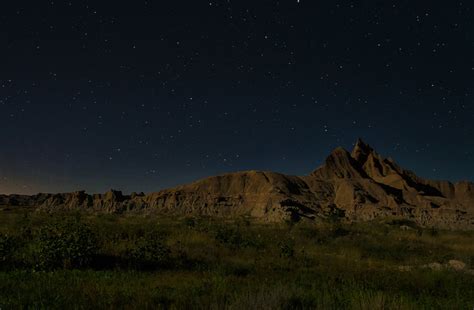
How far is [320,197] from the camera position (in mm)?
100812

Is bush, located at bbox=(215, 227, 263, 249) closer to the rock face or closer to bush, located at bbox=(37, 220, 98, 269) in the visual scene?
bush, located at bbox=(37, 220, 98, 269)

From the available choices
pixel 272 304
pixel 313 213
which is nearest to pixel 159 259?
pixel 272 304

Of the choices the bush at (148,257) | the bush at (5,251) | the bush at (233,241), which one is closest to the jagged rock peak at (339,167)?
the bush at (233,241)

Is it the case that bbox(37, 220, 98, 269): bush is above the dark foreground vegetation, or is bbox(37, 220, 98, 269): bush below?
above

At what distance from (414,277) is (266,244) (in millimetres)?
7450

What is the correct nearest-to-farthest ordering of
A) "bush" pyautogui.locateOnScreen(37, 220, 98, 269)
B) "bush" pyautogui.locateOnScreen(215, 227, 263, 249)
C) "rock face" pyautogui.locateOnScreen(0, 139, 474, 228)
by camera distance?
"bush" pyautogui.locateOnScreen(37, 220, 98, 269), "bush" pyautogui.locateOnScreen(215, 227, 263, 249), "rock face" pyautogui.locateOnScreen(0, 139, 474, 228)

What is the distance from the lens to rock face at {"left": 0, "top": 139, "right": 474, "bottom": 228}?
8112 centimetres

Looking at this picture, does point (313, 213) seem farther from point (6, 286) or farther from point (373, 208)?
point (6, 286)

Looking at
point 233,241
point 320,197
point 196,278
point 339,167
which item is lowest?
point 196,278

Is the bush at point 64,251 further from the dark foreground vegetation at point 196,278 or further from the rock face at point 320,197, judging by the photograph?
the rock face at point 320,197

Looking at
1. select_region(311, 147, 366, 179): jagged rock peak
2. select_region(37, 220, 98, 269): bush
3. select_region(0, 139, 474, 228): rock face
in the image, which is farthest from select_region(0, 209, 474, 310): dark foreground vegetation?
select_region(311, 147, 366, 179): jagged rock peak

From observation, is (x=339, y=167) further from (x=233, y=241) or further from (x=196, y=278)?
(x=196, y=278)

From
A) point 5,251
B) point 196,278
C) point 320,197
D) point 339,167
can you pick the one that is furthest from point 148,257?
point 339,167

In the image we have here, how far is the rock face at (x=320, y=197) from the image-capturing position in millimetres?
81125
